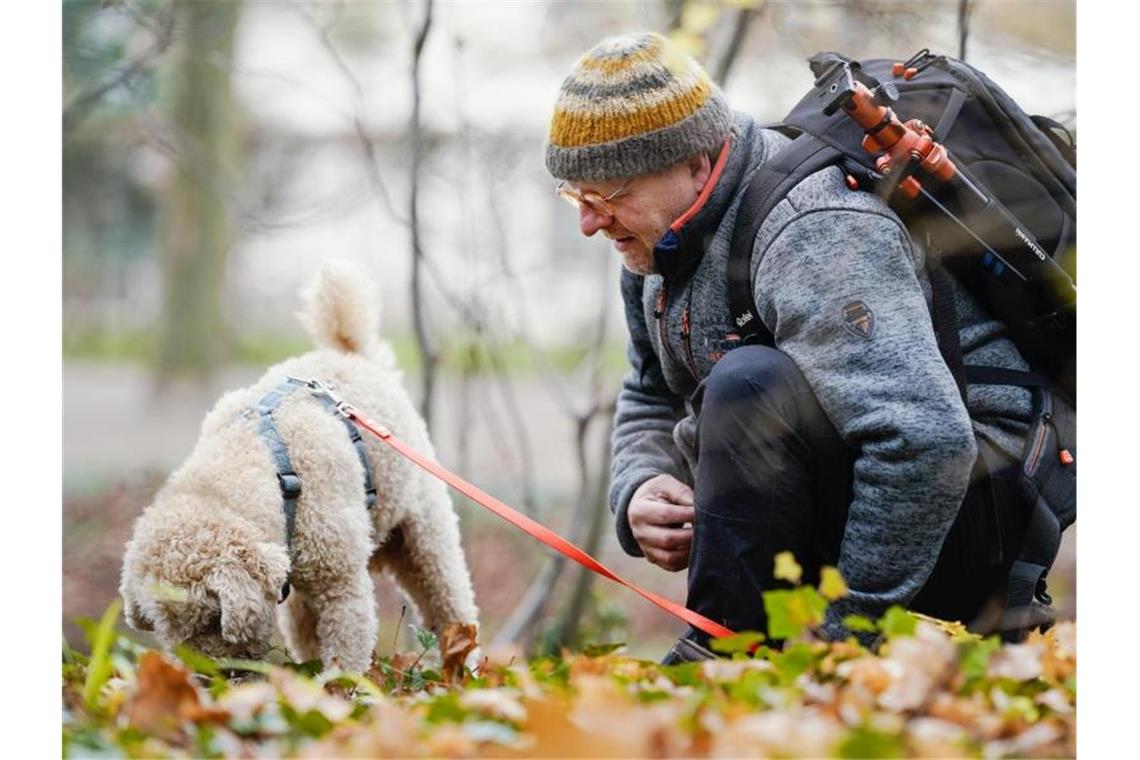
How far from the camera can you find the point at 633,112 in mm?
2102

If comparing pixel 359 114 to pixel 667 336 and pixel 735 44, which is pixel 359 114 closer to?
pixel 735 44

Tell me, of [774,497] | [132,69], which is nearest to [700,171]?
[774,497]

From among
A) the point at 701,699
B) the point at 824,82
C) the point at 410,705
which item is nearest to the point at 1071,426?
the point at 824,82

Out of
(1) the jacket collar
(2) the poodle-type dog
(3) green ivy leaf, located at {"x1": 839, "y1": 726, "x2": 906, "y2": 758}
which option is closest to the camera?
(3) green ivy leaf, located at {"x1": 839, "y1": 726, "x2": 906, "y2": 758}

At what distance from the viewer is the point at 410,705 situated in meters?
1.67

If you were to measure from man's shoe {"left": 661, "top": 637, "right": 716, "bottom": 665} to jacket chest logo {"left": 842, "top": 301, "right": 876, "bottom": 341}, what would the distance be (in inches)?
24.7

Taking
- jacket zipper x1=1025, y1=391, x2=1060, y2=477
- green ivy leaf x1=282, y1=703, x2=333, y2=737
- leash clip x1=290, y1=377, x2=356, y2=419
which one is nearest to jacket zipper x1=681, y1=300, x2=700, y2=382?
jacket zipper x1=1025, y1=391, x2=1060, y2=477

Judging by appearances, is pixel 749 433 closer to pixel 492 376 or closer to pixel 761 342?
pixel 761 342

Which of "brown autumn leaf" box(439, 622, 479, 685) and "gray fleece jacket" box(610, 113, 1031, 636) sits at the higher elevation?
"gray fleece jacket" box(610, 113, 1031, 636)

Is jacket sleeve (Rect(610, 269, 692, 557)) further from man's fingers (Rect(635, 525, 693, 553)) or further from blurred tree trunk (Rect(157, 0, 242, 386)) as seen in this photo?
blurred tree trunk (Rect(157, 0, 242, 386))

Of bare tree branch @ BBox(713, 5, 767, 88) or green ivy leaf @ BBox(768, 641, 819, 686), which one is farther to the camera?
bare tree branch @ BBox(713, 5, 767, 88)

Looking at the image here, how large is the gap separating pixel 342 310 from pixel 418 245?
832mm

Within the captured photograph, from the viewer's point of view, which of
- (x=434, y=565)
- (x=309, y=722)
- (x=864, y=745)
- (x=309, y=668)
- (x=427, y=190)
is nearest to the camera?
(x=864, y=745)

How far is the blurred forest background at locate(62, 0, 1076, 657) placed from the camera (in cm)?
330
